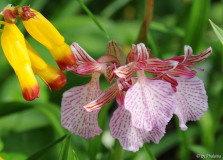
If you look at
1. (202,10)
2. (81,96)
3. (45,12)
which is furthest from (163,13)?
(81,96)

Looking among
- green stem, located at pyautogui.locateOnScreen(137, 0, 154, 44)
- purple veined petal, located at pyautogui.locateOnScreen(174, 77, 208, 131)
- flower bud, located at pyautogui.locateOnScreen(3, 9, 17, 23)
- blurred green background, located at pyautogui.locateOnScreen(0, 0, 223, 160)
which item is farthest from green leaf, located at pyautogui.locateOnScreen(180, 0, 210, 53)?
flower bud, located at pyautogui.locateOnScreen(3, 9, 17, 23)

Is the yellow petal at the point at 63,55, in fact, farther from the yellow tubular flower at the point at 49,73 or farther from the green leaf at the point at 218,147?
the green leaf at the point at 218,147

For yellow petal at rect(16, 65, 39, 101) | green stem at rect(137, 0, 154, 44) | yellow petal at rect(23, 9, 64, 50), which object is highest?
yellow petal at rect(23, 9, 64, 50)

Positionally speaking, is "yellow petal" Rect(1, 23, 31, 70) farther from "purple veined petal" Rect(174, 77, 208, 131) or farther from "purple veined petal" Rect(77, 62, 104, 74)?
"purple veined petal" Rect(174, 77, 208, 131)

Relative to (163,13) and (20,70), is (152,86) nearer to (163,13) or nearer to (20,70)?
(20,70)

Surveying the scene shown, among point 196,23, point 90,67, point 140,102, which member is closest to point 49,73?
point 90,67

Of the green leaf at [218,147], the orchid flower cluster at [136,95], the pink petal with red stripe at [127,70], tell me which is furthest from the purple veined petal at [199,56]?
the green leaf at [218,147]
